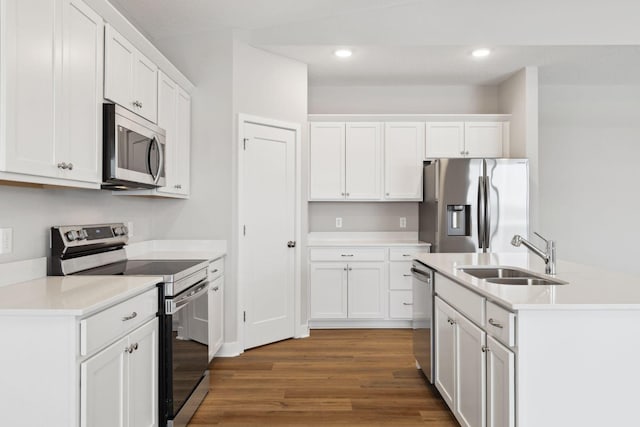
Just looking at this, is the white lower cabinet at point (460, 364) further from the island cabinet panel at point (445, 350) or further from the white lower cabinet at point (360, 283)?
the white lower cabinet at point (360, 283)

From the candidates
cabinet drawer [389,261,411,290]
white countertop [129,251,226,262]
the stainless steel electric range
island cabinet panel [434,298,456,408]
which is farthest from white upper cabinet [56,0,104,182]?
cabinet drawer [389,261,411,290]

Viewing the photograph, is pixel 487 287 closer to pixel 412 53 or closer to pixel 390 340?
pixel 390 340

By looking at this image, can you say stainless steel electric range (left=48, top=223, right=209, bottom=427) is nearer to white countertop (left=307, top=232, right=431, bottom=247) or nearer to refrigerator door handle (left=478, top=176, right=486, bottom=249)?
white countertop (left=307, top=232, right=431, bottom=247)

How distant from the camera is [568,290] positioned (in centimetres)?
196

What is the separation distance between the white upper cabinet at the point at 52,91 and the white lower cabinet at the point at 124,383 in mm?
787

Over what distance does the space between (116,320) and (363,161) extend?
354cm

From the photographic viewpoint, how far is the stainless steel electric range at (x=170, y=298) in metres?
2.32

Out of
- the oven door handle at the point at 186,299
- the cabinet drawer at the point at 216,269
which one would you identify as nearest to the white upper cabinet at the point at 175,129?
the cabinet drawer at the point at 216,269

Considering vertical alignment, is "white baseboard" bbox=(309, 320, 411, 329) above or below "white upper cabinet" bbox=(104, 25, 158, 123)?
below

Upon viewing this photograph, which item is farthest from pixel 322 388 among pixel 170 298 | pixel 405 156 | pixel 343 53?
pixel 343 53

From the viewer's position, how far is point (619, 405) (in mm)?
1703

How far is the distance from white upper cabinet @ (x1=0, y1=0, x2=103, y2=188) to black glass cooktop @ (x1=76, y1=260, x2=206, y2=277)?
0.50m

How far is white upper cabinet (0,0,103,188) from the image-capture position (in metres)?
1.69

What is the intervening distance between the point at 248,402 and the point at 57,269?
4.73 feet
